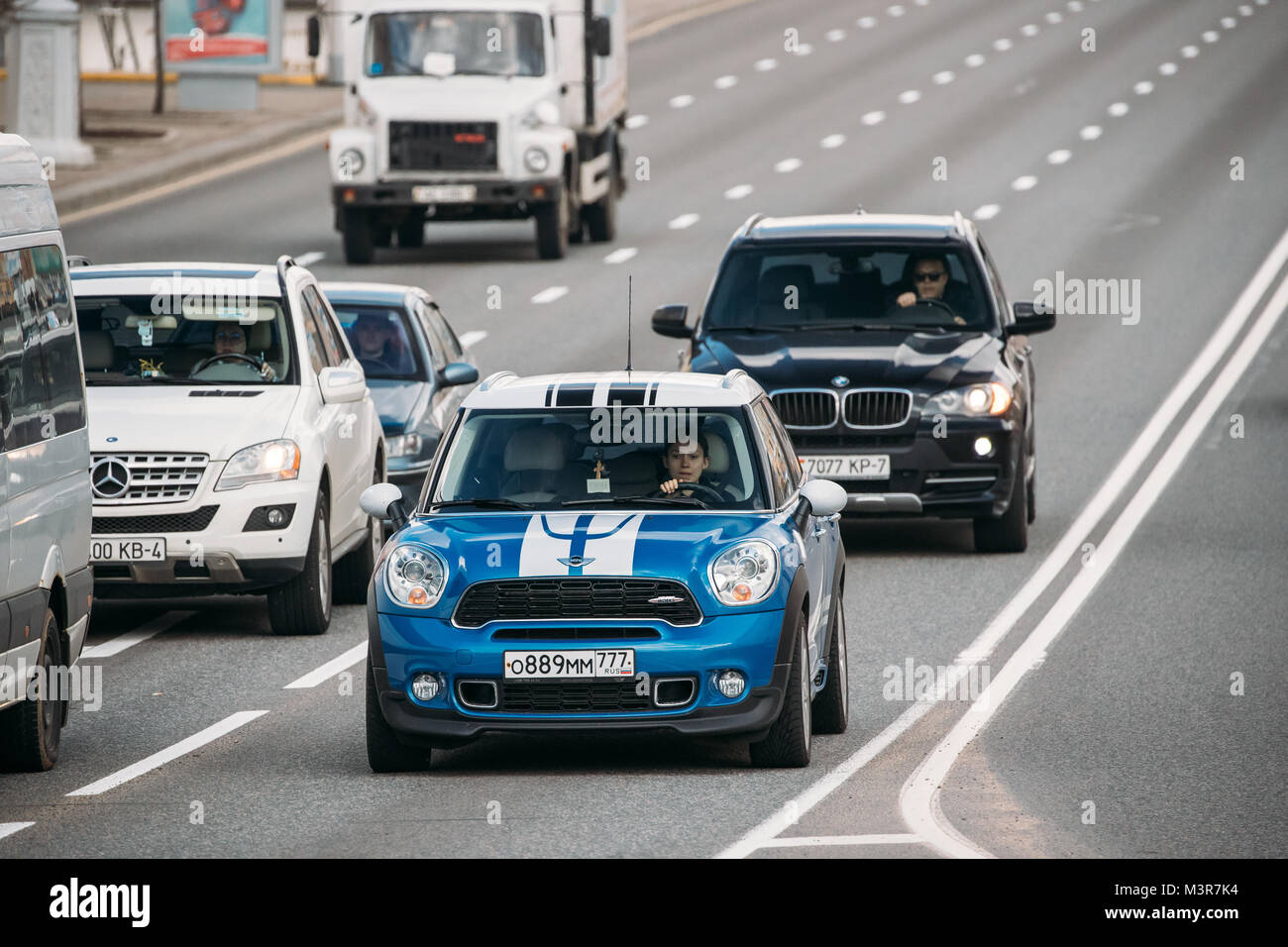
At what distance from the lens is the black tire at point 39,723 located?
37.4ft

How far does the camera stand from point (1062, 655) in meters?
14.5

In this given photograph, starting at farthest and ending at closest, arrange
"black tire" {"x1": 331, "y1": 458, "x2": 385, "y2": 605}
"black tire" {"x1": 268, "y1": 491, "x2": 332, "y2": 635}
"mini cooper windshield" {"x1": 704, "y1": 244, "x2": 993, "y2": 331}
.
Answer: "mini cooper windshield" {"x1": 704, "y1": 244, "x2": 993, "y2": 331}, "black tire" {"x1": 331, "y1": 458, "x2": 385, "y2": 605}, "black tire" {"x1": 268, "y1": 491, "x2": 332, "y2": 635}

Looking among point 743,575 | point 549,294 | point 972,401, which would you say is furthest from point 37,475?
point 549,294

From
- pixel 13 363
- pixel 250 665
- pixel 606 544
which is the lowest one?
pixel 250 665

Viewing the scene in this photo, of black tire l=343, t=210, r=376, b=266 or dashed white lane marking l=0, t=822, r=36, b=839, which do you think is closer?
dashed white lane marking l=0, t=822, r=36, b=839

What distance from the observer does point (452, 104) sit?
110ft

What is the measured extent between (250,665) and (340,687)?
0.98m

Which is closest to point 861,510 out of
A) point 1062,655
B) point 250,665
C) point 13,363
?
point 1062,655

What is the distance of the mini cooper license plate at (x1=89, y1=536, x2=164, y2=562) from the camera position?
48.9 feet

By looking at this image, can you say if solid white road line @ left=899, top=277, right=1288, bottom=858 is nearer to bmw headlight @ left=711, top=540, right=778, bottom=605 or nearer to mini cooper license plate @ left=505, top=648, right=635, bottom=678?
bmw headlight @ left=711, top=540, right=778, bottom=605

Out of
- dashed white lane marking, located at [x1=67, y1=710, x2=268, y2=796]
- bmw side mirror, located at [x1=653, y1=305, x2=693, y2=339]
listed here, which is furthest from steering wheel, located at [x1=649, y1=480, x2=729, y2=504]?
bmw side mirror, located at [x1=653, y1=305, x2=693, y2=339]

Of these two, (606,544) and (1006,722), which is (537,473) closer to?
(606,544)

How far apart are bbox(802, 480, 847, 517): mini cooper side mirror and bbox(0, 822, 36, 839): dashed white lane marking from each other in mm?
3393

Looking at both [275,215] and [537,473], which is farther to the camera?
[275,215]
